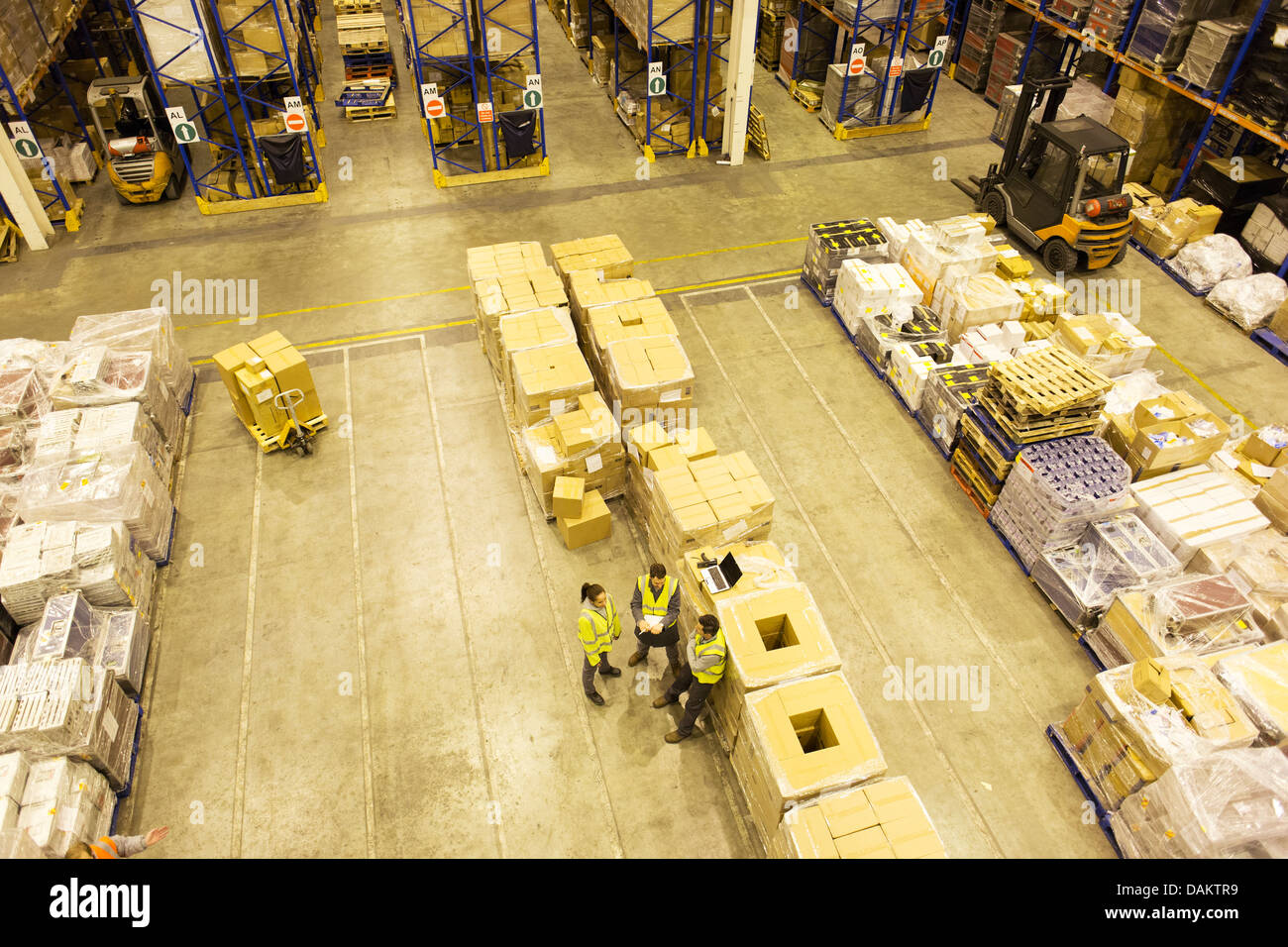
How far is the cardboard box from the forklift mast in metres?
10.3

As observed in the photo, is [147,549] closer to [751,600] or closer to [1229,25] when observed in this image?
[751,600]

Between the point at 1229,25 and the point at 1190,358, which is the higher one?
the point at 1229,25

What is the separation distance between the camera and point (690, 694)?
6566 mm

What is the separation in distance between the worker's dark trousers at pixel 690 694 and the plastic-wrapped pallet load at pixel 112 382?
273 inches

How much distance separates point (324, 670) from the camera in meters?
7.52

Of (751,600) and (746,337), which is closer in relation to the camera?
(751,600)

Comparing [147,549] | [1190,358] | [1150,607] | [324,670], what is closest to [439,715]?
[324,670]

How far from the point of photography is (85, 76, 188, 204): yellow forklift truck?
1395 cm

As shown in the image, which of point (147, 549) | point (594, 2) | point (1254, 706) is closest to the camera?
point (1254, 706)

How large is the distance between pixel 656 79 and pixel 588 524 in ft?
34.4

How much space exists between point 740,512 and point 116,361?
762 centimetres

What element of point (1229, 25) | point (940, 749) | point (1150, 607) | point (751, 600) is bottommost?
point (940, 749)

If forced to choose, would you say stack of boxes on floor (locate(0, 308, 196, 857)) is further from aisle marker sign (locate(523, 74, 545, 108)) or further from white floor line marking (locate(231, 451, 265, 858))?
aisle marker sign (locate(523, 74, 545, 108))

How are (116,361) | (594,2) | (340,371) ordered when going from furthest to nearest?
1. (594,2)
2. (340,371)
3. (116,361)
